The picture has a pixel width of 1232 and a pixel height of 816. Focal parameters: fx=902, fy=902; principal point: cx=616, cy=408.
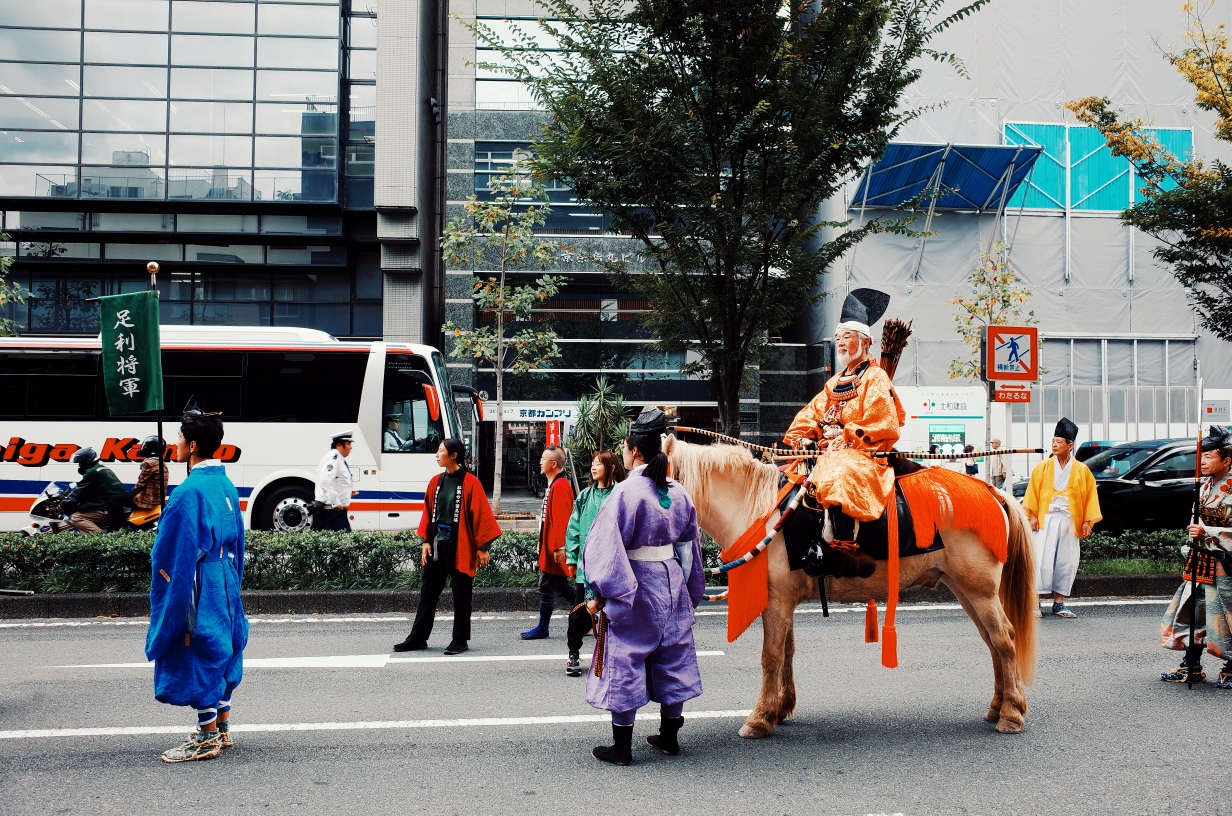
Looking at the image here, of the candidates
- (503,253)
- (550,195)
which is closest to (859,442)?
(503,253)

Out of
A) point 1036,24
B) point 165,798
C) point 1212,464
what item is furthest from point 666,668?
point 1036,24

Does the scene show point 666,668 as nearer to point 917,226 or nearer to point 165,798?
point 165,798

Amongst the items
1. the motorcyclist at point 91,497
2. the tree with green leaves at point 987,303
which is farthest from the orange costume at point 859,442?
the tree with green leaves at point 987,303

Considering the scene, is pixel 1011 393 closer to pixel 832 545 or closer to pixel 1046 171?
pixel 832 545

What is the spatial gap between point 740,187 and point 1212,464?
217 inches

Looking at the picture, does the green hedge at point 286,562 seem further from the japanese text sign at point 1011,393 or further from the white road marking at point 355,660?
the white road marking at point 355,660

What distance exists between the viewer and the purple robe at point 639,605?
445 cm

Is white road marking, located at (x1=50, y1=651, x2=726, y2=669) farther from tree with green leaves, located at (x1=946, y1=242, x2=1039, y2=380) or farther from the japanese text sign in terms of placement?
tree with green leaves, located at (x1=946, y1=242, x2=1039, y2=380)

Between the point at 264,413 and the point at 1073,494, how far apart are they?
11.9 metres

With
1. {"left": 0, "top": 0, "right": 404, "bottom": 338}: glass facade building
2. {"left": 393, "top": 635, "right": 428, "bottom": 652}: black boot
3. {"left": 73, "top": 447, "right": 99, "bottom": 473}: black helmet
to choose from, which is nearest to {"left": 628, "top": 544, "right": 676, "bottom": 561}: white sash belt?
{"left": 393, "top": 635, "right": 428, "bottom": 652}: black boot

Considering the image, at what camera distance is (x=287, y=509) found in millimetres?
14500

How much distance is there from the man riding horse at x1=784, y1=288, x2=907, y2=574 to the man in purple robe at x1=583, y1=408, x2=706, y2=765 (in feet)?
2.86

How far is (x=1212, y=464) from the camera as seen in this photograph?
20.6 feet

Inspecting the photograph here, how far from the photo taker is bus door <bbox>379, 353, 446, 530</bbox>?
1480 centimetres
